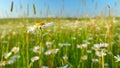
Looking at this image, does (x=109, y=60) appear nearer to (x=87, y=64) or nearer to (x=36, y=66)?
(x=87, y=64)

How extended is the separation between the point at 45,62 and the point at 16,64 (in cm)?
22

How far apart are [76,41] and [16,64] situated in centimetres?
104

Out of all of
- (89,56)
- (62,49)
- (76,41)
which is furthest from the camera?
(76,41)

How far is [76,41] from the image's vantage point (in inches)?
117

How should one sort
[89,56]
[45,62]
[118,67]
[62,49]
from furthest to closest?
[62,49], [89,56], [45,62], [118,67]

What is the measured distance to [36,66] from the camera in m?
2.01

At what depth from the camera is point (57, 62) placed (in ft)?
7.02

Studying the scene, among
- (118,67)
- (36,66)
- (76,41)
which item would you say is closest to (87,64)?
(118,67)

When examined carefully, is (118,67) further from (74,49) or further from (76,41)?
(76,41)

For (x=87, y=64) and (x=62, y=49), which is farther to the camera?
(x=62, y=49)

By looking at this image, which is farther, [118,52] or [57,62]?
[118,52]

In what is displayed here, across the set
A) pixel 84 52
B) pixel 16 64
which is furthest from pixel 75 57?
pixel 16 64

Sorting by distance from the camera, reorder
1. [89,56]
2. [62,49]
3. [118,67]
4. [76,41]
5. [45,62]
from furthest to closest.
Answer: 1. [76,41]
2. [62,49]
3. [89,56]
4. [45,62]
5. [118,67]

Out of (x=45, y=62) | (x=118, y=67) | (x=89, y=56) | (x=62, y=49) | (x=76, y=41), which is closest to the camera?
(x=118, y=67)
